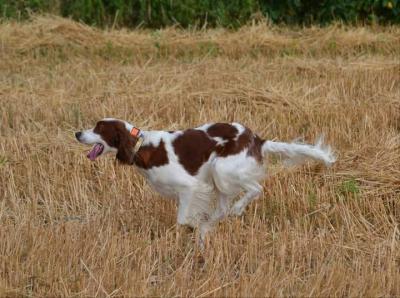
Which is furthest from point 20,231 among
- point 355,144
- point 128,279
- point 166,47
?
point 166,47

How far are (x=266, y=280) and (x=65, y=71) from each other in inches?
251

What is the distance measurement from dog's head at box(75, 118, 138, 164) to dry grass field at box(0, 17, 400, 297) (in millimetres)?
465

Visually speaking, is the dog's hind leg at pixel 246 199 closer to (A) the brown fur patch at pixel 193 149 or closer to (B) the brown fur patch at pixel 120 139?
(A) the brown fur patch at pixel 193 149

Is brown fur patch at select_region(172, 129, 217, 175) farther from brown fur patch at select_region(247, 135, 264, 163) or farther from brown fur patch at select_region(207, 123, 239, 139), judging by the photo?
brown fur patch at select_region(247, 135, 264, 163)

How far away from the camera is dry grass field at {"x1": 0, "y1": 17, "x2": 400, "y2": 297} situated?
13.5 ft

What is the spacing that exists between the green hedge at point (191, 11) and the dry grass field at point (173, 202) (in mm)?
2072

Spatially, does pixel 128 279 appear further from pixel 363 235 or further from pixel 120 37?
pixel 120 37

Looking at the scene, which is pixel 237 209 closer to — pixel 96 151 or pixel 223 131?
pixel 223 131

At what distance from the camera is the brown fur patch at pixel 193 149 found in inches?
196

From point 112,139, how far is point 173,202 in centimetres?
84

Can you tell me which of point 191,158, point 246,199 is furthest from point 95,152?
point 246,199

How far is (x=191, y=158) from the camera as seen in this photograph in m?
5.00

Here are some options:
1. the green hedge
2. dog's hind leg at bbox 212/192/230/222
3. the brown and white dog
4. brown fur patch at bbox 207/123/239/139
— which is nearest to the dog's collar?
the brown and white dog

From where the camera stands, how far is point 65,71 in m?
9.80
